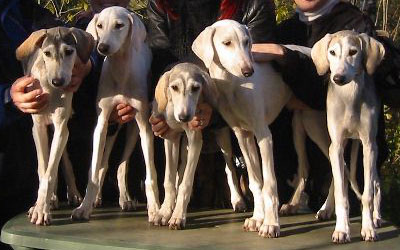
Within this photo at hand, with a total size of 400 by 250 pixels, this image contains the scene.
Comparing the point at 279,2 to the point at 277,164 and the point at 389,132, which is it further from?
the point at 277,164

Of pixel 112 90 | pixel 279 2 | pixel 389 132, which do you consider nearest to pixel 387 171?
pixel 389 132

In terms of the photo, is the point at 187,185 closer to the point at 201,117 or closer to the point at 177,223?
the point at 177,223

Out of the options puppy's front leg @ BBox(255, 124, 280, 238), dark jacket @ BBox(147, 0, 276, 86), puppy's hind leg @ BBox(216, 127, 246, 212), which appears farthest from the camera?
dark jacket @ BBox(147, 0, 276, 86)

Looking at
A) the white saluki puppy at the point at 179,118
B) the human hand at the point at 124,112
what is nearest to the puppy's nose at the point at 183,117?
the white saluki puppy at the point at 179,118

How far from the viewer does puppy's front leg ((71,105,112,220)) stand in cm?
425

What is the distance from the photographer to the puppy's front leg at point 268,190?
153 inches

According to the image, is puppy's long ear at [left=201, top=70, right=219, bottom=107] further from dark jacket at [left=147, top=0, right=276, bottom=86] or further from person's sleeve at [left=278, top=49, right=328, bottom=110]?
dark jacket at [left=147, top=0, right=276, bottom=86]

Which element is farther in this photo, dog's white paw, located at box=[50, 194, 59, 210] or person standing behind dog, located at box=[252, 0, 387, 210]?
dog's white paw, located at box=[50, 194, 59, 210]

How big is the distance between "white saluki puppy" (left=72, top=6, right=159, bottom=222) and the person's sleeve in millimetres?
780

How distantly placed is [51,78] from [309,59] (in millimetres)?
1419

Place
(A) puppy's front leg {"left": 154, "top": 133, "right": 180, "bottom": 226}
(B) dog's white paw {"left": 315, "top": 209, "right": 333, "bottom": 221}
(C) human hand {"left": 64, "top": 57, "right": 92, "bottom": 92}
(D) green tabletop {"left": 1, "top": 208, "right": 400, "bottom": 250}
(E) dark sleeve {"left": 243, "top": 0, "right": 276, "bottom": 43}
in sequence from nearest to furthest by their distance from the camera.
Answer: (D) green tabletop {"left": 1, "top": 208, "right": 400, "bottom": 250}, (C) human hand {"left": 64, "top": 57, "right": 92, "bottom": 92}, (A) puppy's front leg {"left": 154, "top": 133, "right": 180, "bottom": 226}, (B) dog's white paw {"left": 315, "top": 209, "right": 333, "bottom": 221}, (E) dark sleeve {"left": 243, "top": 0, "right": 276, "bottom": 43}

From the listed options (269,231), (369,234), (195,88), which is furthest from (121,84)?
(369,234)

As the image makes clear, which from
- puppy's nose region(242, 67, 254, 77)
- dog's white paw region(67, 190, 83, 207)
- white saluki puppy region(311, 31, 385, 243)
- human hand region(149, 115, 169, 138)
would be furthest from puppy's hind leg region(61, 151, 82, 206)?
white saluki puppy region(311, 31, 385, 243)

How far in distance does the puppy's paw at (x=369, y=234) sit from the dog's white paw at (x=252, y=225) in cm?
53
